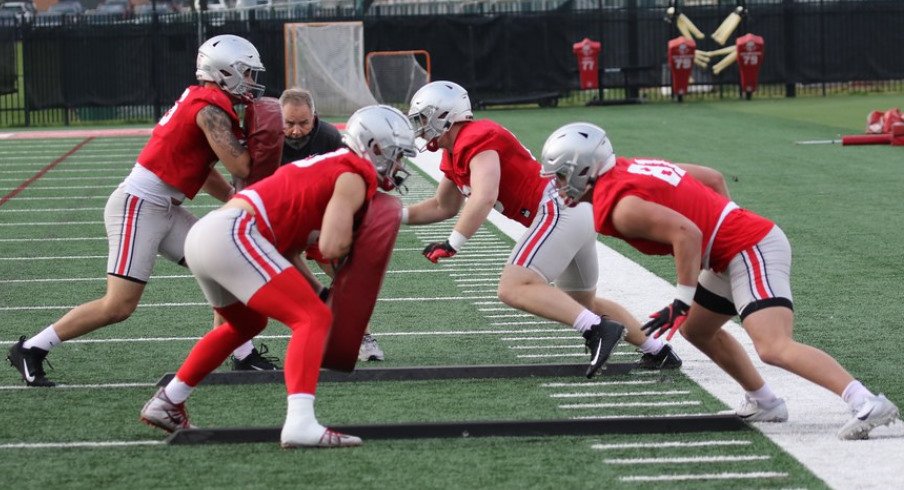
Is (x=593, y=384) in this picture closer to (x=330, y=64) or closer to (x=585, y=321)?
(x=585, y=321)

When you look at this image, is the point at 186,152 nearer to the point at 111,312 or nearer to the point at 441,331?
the point at 111,312

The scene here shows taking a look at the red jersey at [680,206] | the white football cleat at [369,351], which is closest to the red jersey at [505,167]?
the white football cleat at [369,351]

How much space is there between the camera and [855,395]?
614 centimetres

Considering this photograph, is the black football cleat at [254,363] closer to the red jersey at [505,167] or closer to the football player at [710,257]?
the red jersey at [505,167]

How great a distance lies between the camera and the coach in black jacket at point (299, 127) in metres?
8.37

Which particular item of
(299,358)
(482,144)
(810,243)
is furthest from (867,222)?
(299,358)

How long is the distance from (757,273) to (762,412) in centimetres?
70

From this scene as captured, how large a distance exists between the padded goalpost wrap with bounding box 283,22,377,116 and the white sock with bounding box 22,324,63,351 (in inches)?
894

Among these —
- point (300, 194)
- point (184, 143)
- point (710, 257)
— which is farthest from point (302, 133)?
point (710, 257)

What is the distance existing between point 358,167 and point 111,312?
2.25 metres

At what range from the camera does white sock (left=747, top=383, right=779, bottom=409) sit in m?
6.66

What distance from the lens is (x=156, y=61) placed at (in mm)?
32219

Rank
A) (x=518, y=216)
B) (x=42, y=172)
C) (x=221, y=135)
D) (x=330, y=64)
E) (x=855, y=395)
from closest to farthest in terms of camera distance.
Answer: (x=855, y=395), (x=221, y=135), (x=518, y=216), (x=42, y=172), (x=330, y=64)

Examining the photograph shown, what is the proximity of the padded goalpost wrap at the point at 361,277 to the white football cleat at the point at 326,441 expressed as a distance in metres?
0.33
